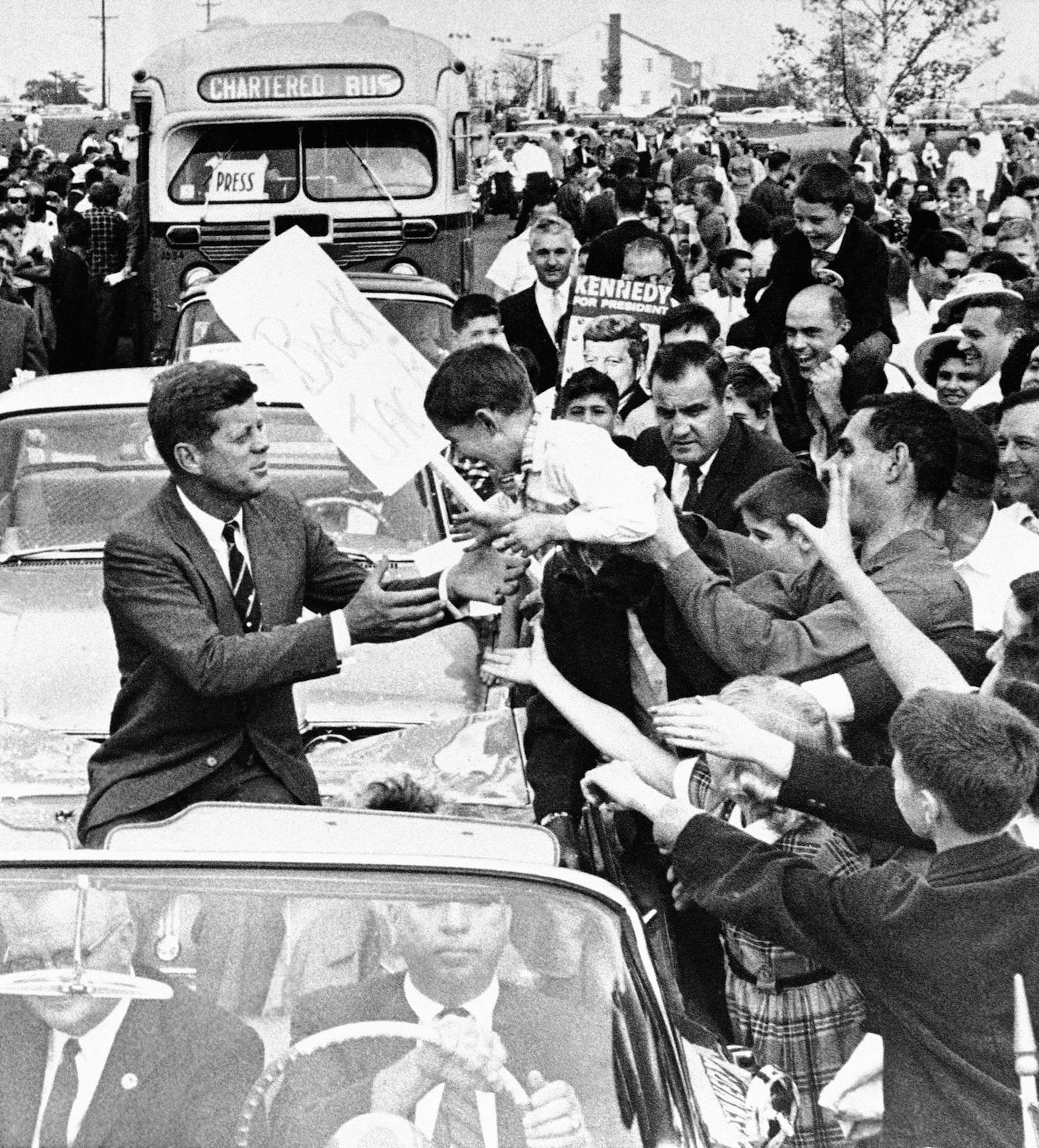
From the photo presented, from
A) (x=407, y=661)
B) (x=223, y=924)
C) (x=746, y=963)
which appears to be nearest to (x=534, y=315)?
(x=407, y=661)

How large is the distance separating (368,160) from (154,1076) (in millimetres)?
13230

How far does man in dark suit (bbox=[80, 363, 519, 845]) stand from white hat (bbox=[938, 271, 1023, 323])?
404 centimetres

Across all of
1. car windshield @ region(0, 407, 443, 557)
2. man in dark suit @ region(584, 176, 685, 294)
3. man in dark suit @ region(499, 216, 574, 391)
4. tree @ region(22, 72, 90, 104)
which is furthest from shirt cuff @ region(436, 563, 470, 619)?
tree @ region(22, 72, 90, 104)

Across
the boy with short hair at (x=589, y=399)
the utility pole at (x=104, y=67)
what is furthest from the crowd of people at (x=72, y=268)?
the utility pole at (x=104, y=67)

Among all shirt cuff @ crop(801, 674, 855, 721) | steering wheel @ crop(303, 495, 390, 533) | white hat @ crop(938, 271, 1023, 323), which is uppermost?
white hat @ crop(938, 271, 1023, 323)

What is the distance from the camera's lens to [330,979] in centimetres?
315

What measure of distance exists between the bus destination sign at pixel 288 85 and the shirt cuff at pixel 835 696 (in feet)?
38.4

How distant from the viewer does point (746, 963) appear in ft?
13.9

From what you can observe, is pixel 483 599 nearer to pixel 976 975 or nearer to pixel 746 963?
pixel 746 963

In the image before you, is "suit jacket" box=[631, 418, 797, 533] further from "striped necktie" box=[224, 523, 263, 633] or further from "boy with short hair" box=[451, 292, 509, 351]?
"boy with short hair" box=[451, 292, 509, 351]

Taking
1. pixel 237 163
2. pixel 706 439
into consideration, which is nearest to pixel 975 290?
pixel 706 439

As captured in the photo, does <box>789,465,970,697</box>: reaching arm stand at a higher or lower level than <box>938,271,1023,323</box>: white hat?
lower

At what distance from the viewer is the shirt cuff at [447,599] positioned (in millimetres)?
4570

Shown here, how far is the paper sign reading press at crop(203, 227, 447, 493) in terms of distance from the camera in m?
5.04
